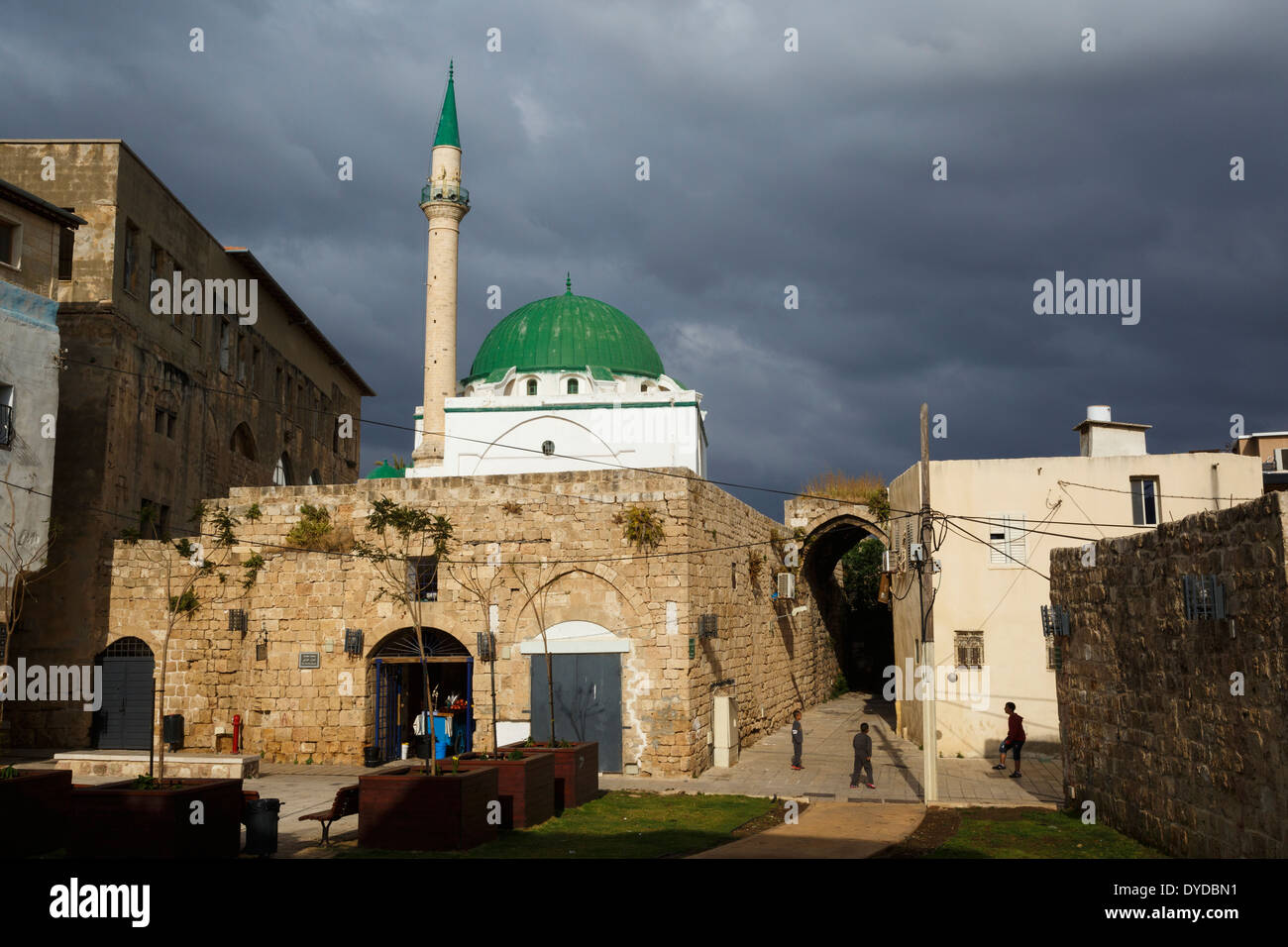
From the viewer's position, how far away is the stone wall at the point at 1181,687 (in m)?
8.58

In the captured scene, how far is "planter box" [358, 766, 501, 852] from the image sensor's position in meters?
10.7

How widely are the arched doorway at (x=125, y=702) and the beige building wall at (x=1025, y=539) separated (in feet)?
52.0

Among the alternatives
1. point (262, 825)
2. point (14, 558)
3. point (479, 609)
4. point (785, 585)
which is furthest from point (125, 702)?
point (785, 585)

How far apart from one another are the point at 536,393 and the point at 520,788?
23.8 m

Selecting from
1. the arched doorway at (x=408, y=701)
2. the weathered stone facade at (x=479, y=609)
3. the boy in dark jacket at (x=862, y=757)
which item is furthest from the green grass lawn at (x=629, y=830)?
the arched doorway at (x=408, y=701)

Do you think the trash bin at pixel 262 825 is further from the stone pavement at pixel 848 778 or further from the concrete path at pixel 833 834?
the stone pavement at pixel 848 778

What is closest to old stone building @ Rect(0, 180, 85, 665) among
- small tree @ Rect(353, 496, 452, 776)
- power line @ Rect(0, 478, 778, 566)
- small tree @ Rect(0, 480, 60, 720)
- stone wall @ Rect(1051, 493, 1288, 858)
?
small tree @ Rect(0, 480, 60, 720)

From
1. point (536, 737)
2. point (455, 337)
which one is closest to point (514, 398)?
point (455, 337)

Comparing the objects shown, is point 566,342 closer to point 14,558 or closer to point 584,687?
point 584,687

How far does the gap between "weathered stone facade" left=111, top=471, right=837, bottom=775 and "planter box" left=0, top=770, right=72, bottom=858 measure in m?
8.62

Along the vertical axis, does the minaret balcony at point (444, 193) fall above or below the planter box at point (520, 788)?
above

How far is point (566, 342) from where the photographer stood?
117 ft

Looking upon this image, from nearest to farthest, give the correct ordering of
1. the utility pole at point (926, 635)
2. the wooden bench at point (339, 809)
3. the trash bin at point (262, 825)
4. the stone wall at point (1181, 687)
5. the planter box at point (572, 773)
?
1. the stone wall at point (1181, 687)
2. the trash bin at point (262, 825)
3. the wooden bench at point (339, 809)
4. the planter box at point (572, 773)
5. the utility pole at point (926, 635)

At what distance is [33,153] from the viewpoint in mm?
23219
